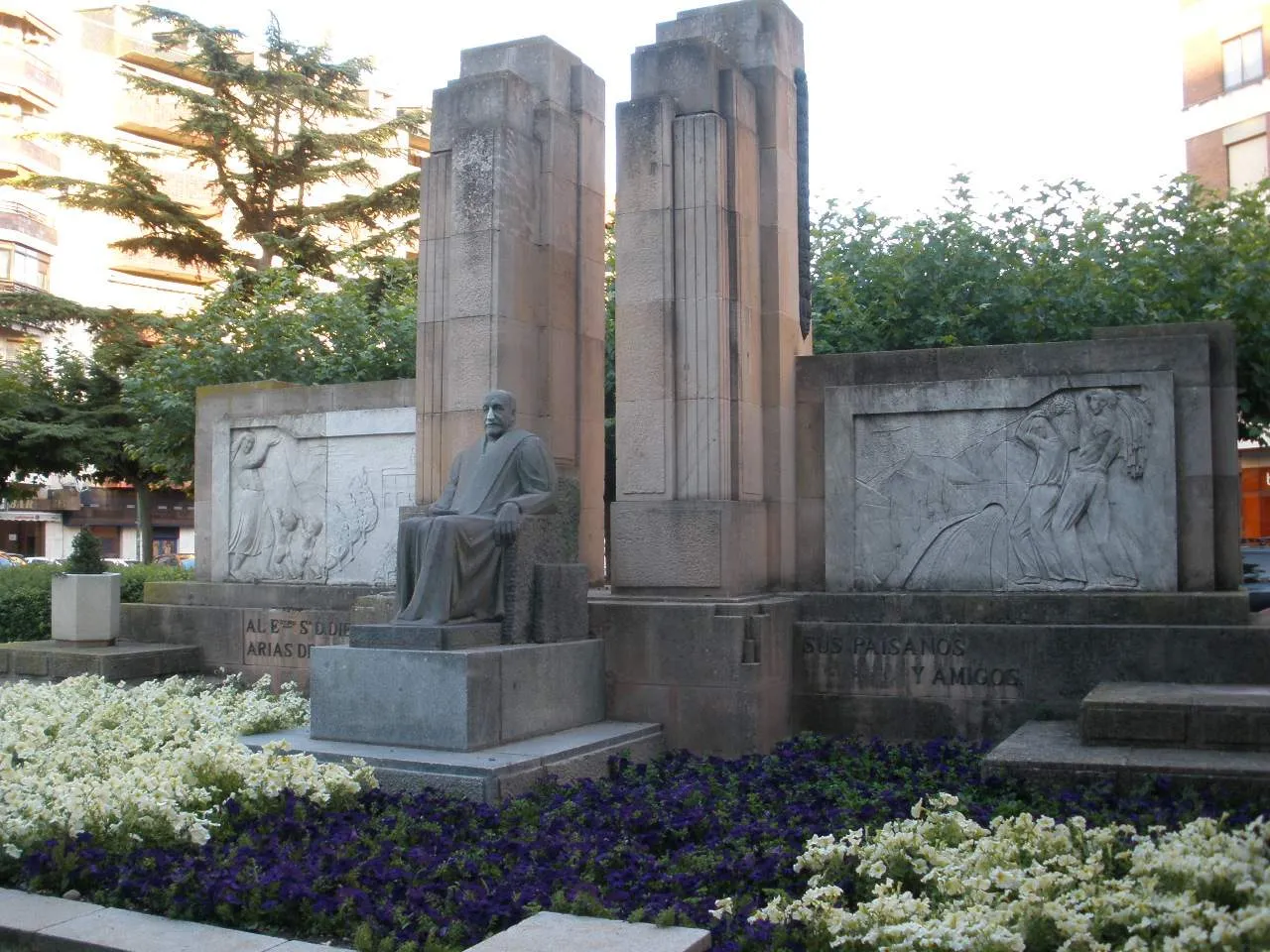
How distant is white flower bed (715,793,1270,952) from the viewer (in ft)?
16.1

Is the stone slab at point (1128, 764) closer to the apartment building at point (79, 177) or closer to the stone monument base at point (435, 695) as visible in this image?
the stone monument base at point (435, 695)

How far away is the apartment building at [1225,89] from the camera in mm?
32719

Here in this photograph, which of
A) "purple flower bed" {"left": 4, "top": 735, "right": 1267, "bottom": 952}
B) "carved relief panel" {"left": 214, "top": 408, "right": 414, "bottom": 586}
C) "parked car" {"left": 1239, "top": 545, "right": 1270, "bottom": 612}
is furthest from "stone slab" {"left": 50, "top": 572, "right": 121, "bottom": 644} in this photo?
"parked car" {"left": 1239, "top": 545, "right": 1270, "bottom": 612}

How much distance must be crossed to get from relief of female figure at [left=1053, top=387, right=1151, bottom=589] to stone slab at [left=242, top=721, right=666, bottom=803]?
159 inches

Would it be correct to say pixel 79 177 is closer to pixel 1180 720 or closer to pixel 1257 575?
pixel 1257 575

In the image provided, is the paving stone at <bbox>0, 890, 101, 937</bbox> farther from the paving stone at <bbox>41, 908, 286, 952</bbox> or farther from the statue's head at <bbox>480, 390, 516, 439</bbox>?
the statue's head at <bbox>480, 390, 516, 439</bbox>

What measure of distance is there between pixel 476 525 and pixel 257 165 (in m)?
24.3

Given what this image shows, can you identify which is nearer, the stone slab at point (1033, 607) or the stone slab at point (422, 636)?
the stone slab at point (422, 636)

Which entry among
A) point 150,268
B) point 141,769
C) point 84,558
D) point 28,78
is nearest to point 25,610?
point 84,558

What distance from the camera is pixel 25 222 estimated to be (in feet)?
142

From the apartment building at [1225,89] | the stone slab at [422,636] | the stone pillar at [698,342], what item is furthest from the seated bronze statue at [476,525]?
the apartment building at [1225,89]

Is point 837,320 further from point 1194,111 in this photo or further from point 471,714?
point 1194,111

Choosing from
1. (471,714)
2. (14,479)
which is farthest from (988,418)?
(14,479)

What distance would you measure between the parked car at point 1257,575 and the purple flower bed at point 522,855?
10.7 meters
